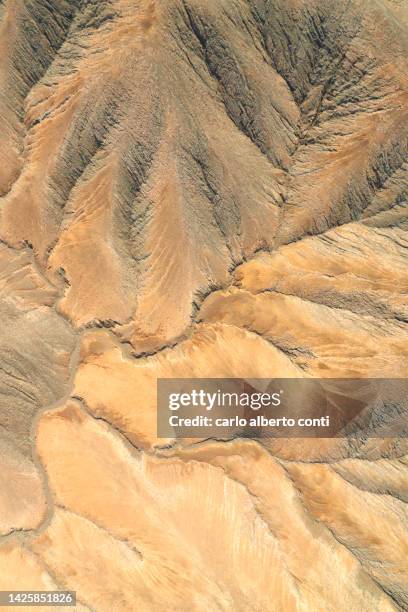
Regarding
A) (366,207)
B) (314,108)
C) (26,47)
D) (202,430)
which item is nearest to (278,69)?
(314,108)

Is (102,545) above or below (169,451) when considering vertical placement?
below

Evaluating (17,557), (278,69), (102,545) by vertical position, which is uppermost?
(278,69)

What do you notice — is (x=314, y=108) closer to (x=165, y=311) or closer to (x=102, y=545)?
(x=165, y=311)

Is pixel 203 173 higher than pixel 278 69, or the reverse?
pixel 278 69

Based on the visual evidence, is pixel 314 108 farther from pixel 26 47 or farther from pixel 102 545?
pixel 102 545

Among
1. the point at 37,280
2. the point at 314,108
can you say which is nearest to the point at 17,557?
the point at 37,280

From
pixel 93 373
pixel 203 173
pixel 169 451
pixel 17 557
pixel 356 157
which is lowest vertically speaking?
pixel 17 557
